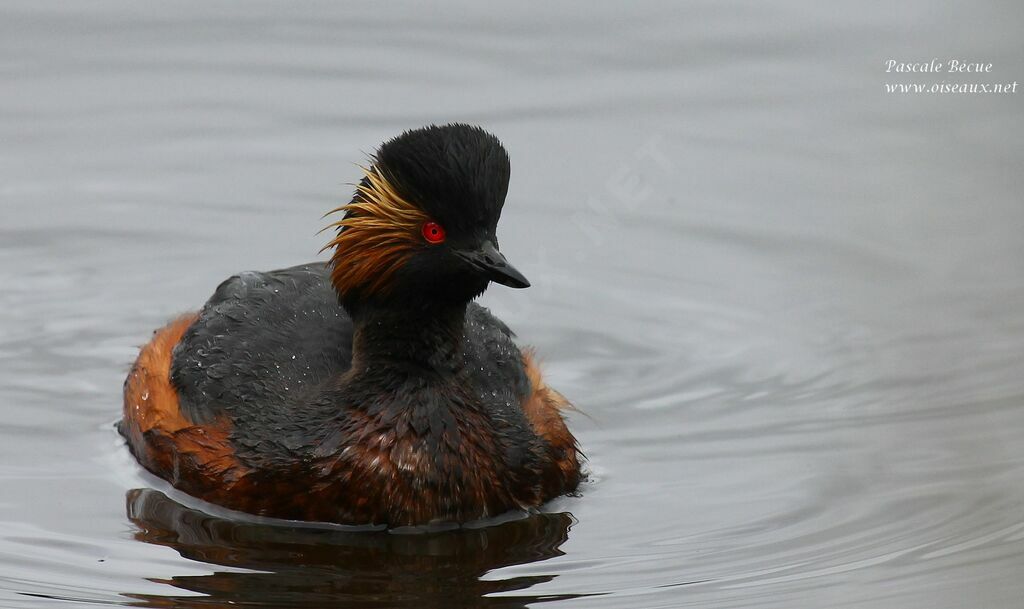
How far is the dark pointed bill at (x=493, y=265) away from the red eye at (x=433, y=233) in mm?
133

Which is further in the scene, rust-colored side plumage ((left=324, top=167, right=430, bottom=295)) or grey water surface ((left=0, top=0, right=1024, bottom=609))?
rust-colored side plumage ((left=324, top=167, right=430, bottom=295))

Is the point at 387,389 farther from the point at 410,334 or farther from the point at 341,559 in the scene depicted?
the point at 341,559

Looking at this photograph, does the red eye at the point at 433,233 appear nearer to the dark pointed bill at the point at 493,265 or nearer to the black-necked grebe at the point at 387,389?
the black-necked grebe at the point at 387,389

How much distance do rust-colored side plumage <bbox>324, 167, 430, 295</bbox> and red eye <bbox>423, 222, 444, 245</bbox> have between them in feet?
0.13

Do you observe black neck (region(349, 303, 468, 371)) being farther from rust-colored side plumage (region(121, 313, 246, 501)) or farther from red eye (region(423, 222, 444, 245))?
rust-colored side plumage (region(121, 313, 246, 501))

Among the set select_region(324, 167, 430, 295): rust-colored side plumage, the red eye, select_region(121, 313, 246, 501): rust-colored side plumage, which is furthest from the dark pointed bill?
select_region(121, 313, 246, 501): rust-colored side plumage

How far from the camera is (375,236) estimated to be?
9812 millimetres

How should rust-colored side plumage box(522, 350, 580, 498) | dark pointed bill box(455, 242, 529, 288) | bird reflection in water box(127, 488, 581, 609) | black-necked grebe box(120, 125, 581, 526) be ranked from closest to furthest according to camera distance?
bird reflection in water box(127, 488, 581, 609), dark pointed bill box(455, 242, 529, 288), black-necked grebe box(120, 125, 581, 526), rust-colored side plumage box(522, 350, 580, 498)

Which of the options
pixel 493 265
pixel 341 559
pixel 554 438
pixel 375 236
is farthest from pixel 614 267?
pixel 341 559

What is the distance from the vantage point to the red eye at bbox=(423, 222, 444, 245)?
31.6 ft

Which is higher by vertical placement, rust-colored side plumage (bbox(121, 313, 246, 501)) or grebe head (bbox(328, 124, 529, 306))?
grebe head (bbox(328, 124, 529, 306))

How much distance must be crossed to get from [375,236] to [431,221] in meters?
0.34

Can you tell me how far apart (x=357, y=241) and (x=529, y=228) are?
3.79 metres

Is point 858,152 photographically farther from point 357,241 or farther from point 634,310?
point 357,241
